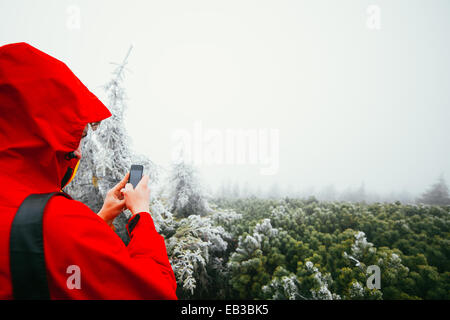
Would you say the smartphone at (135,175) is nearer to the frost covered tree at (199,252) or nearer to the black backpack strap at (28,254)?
the black backpack strap at (28,254)

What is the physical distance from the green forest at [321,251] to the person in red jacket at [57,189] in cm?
288

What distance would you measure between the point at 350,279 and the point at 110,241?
3.71 meters

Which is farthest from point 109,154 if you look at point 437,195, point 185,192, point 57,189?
point 437,195

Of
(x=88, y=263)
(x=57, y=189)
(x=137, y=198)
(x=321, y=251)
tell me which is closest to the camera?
(x=88, y=263)

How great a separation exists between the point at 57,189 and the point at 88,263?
0.67 m

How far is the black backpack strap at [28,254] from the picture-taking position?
918 millimetres

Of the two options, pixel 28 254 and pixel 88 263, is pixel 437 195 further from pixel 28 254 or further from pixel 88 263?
pixel 28 254

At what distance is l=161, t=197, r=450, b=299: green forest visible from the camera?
2.89 meters

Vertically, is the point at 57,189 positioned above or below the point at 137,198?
above

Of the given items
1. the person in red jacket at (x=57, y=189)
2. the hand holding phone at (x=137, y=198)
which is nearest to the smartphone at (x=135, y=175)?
the hand holding phone at (x=137, y=198)

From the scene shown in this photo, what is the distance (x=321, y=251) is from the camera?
137 inches

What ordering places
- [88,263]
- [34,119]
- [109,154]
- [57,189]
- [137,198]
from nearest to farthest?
[88,263] < [34,119] < [57,189] < [137,198] < [109,154]

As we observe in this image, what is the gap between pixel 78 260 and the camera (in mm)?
1006

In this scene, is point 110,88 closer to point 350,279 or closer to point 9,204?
point 9,204
